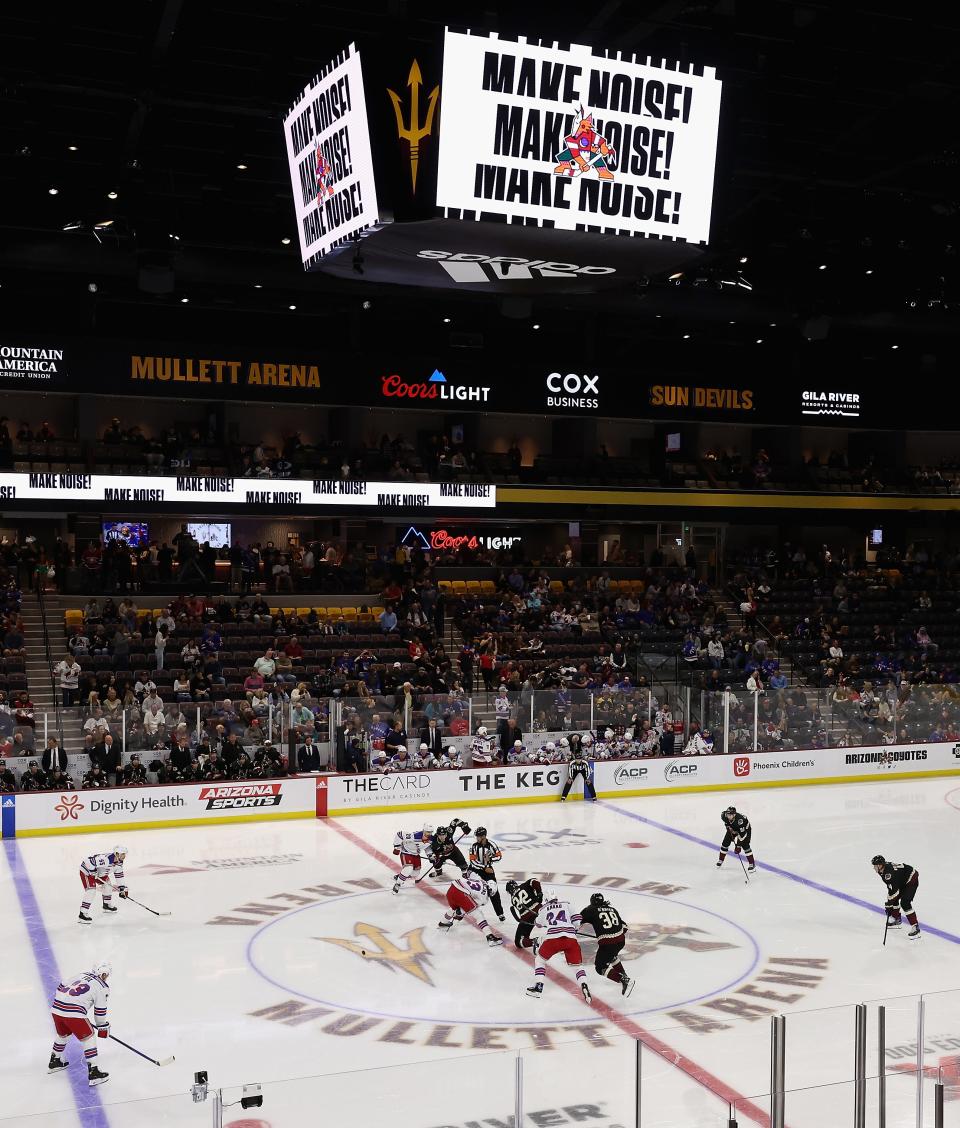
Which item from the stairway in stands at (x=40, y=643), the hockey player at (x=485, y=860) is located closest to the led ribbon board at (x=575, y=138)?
the hockey player at (x=485, y=860)

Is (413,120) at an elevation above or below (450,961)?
above

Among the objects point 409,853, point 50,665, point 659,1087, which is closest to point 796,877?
point 409,853

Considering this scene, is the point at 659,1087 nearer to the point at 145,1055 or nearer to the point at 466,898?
the point at 145,1055

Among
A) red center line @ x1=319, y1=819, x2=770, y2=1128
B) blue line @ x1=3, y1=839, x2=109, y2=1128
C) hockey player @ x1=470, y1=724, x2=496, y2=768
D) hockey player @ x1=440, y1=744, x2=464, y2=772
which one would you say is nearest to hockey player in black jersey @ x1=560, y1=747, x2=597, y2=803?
hockey player @ x1=470, y1=724, x2=496, y2=768

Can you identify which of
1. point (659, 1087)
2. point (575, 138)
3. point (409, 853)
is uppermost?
point (575, 138)

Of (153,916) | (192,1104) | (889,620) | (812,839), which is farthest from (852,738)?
(192,1104)

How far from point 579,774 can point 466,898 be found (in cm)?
807

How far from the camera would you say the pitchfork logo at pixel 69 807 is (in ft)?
63.1

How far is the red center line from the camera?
6.95 m

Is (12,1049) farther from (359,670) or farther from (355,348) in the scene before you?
(355,348)

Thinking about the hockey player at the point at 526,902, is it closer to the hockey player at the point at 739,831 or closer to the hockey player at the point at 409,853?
the hockey player at the point at 409,853

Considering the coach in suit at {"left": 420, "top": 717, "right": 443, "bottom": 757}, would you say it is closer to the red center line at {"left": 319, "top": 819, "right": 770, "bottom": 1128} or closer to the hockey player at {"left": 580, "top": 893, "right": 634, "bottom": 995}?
the red center line at {"left": 319, "top": 819, "right": 770, "bottom": 1128}

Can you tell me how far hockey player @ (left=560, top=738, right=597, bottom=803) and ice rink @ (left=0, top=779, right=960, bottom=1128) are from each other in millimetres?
561

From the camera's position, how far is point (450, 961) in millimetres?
13375
